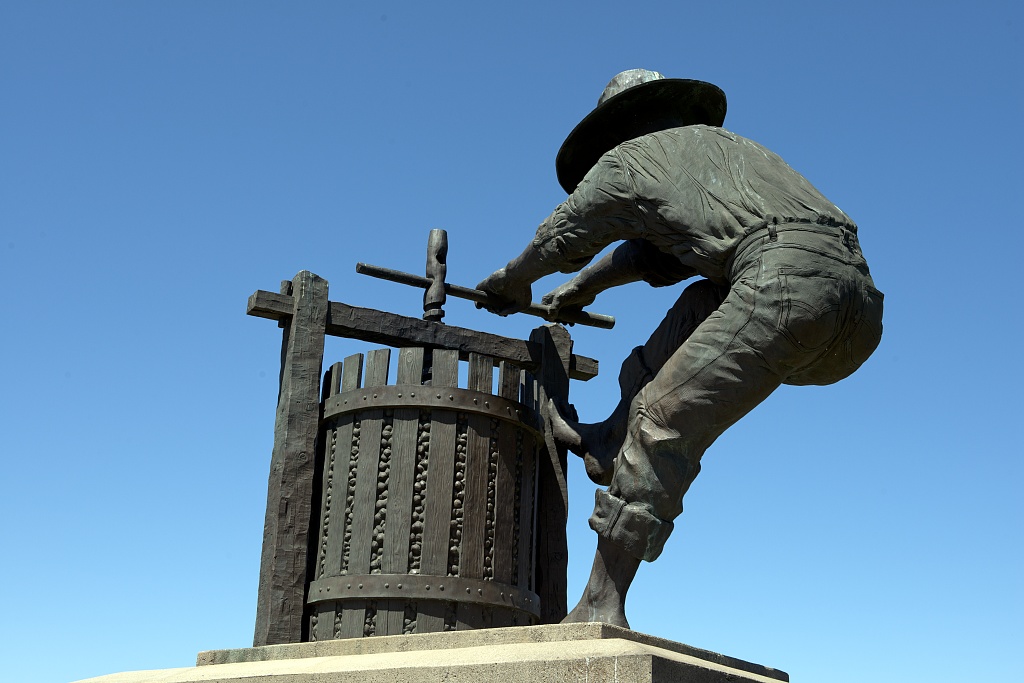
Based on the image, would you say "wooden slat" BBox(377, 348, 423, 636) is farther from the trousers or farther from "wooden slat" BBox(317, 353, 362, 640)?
the trousers

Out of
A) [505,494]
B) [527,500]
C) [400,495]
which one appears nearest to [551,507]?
[527,500]

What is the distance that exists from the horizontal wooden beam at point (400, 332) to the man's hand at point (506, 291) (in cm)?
25

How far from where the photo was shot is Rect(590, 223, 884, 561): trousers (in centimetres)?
439

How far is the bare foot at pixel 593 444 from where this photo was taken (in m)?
5.32

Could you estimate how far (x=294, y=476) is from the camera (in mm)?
5824

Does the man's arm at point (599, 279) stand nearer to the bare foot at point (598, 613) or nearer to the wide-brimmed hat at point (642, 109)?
the wide-brimmed hat at point (642, 109)

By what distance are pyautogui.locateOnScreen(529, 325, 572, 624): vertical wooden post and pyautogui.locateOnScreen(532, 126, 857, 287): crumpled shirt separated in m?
1.33

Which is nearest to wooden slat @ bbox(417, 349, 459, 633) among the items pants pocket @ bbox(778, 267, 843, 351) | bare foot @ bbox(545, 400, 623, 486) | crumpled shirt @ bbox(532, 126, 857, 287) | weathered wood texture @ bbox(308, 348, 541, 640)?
weathered wood texture @ bbox(308, 348, 541, 640)

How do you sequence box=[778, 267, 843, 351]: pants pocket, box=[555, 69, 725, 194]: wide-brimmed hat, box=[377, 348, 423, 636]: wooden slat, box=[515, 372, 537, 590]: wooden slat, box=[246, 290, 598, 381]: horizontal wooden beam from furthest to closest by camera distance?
box=[246, 290, 598, 381]: horizontal wooden beam, box=[515, 372, 537, 590]: wooden slat, box=[377, 348, 423, 636]: wooden slat, box=[555, 69, 725, 194]: wide-brimmed hat, box=[778, 267, 843, 351]: pants pocket

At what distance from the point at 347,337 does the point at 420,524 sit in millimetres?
1297

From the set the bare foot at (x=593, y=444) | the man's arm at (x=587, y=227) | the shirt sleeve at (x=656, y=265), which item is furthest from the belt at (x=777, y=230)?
the bare foot at (x=593, y=444)

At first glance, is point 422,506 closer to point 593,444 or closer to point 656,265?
point 593,444

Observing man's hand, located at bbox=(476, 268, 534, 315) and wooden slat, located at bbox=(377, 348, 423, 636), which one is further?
man's hand, located at bbox=(476, 268, 534, 315)

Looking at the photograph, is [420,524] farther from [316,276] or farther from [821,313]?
[821,313]
